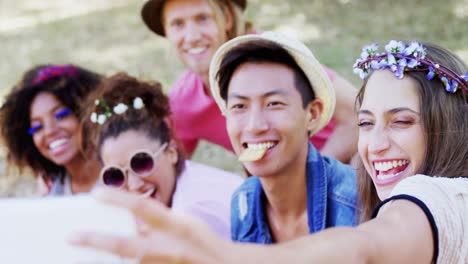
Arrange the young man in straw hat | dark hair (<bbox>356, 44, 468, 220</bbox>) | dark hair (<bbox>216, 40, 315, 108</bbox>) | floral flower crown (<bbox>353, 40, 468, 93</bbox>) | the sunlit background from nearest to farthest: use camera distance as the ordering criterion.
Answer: dark hair (<bbox>356, 44, 468, 220</bbox>), floral flower crown (<bbox>353, 40, 468, 93</bbox>), dark hair (<bbox>216, 40, 315, 108</bbox>), the young man in straw hat, the sunlit background

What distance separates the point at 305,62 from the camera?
10.3 feet

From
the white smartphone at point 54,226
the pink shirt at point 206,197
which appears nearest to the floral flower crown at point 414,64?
the pink shirt at point 206,197

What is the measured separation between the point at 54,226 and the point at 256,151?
1797mm

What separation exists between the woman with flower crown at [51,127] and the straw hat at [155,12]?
0.48m

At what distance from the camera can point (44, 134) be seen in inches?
161

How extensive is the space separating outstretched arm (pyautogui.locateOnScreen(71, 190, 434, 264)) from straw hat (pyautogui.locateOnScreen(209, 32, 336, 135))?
160 cm

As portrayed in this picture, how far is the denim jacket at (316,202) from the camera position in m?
3.10

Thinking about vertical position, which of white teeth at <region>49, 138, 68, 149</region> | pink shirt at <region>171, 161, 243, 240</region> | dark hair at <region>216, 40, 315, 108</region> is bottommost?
pink shirt at <region>171, 161, 243, 240</region>

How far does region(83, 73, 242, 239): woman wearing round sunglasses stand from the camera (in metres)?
3.49

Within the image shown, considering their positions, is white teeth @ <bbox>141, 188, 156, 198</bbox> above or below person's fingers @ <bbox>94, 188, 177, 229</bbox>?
below

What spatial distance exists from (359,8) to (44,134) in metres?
5.35

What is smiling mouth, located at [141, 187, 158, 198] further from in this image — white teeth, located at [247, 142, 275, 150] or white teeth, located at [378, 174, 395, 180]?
white teeth, located at [378, 174, 395, 180]

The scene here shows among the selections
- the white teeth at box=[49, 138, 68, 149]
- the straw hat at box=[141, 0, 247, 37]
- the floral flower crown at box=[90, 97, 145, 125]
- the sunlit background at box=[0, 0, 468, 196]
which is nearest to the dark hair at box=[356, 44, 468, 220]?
the floral flower crown at box=[90, 97, 145, 125]

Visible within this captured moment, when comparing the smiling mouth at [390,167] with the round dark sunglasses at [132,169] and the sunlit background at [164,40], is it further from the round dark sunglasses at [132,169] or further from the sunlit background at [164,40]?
the sunlit background at [164,40]
